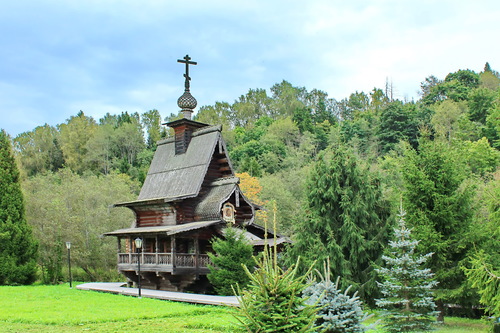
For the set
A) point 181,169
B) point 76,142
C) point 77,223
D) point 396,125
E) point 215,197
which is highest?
point 76,142

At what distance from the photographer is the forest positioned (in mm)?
15633

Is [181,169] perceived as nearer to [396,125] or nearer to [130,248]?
[130,248]

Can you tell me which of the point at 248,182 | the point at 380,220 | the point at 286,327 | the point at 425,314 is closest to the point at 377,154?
the point at 248,182

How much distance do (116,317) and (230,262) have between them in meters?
6.23

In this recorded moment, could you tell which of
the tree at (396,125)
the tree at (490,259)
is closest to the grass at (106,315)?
the tree at (490,259)

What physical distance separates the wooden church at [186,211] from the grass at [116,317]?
144 inches

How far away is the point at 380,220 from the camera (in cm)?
1816

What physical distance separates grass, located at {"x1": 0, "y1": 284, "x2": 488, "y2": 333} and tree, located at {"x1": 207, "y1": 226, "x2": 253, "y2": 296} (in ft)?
7.38

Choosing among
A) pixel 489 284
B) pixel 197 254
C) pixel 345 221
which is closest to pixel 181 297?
pixel 197 254

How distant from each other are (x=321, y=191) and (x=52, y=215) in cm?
2279

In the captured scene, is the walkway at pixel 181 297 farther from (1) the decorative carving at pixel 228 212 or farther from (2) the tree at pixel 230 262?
(1) the decorative carving at pixel 228 212

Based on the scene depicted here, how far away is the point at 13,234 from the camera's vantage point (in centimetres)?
2962

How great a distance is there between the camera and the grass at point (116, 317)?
512 inches

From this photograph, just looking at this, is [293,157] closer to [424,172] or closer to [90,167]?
[90,167]
